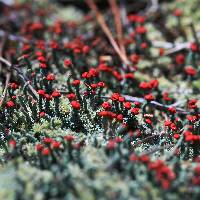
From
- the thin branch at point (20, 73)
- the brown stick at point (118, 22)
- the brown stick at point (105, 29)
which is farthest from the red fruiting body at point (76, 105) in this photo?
the brown stick at point (118, 22)

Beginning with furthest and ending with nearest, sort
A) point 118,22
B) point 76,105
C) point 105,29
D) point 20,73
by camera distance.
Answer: point 118,22 → point 105,29 → point 20,73 → point 76,105

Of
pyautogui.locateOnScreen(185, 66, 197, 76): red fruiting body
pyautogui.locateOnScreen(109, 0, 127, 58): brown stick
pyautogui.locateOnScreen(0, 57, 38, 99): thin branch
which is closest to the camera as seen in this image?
pyautogui.locateOnScreen(0, 57, 38, 99): thin branch

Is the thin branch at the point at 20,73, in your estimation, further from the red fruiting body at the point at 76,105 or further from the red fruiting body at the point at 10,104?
the red fruiting body at the point at 76,105

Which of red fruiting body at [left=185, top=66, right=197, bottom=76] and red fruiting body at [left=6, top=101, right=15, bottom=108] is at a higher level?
red fruiting body at [left=185, top=66, right=197, bottom=76]

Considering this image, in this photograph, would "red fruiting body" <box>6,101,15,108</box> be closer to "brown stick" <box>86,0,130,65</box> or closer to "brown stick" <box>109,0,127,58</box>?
"brown stick" <box>86,0,130,65</box>

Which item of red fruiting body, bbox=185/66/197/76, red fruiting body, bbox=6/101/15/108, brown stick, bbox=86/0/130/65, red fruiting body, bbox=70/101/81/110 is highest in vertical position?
brown stick, bbox=86/0/130/65

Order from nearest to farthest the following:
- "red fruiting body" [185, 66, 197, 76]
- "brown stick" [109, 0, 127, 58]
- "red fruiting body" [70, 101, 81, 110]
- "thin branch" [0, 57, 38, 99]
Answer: "red fruiting body" [70, 101, 81, 110], "thin branch" [0, 57, 38, 99], "red fruiting body" [185, 66, 197, 76], "brown stick" [109, 0, 127, 58]

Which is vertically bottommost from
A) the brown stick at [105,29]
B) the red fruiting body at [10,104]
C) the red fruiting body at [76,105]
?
the red fruiting body at [76,105]

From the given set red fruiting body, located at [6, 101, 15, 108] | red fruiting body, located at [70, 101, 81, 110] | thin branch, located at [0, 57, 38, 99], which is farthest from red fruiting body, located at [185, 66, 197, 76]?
red fruiting body, located at [6, 101, 15, 108]

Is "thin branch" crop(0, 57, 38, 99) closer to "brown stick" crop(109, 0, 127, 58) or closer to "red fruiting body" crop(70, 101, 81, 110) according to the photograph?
"red fruiting body" crop(70, 101, 81, 110)

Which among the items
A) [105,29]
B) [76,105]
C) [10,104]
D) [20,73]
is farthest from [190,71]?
[10,104]

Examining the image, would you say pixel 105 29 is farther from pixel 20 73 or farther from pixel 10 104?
pixel 10 104

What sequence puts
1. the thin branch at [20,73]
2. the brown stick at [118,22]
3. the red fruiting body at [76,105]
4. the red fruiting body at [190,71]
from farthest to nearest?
the brown stick at [118,22]
the red fruiting body at [190,71]
the thin branch at [20,73]
the red fruiting body at [76,105]

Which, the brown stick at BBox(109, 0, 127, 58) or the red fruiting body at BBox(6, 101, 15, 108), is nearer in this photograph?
the red fruiting body at BBox(6, 101, 15, 108)
